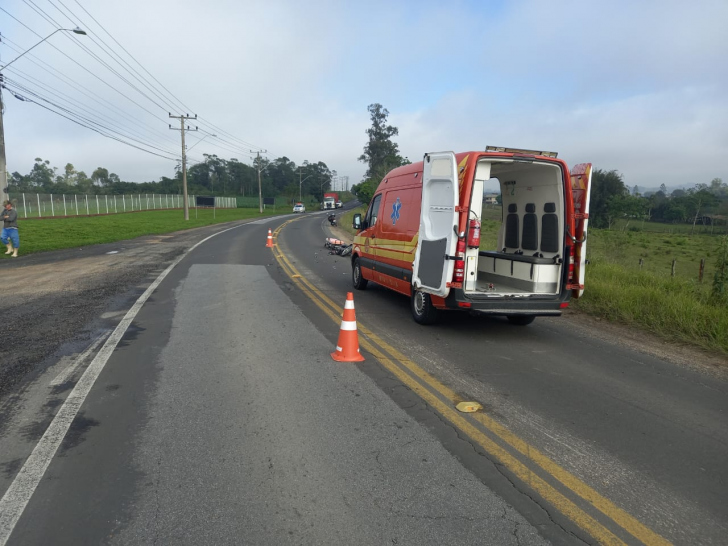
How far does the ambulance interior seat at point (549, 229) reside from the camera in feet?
25.7

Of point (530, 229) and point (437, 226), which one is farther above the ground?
point (437, 226)

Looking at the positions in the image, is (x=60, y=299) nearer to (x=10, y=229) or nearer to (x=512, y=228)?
(x=512, y=228)

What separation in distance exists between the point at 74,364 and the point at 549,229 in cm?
673

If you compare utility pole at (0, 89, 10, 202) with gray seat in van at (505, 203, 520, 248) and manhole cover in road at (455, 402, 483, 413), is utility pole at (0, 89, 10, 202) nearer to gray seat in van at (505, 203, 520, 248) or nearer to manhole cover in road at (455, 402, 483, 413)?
gray seat in van at (505, 203, 520, 248)

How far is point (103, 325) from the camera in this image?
25.1ft

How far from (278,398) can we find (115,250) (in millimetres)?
16912

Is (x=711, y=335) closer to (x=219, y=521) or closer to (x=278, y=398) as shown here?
(x=278, y=398)

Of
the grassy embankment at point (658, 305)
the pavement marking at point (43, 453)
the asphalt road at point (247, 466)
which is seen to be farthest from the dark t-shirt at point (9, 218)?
the grassy embankment at point (658, 305)

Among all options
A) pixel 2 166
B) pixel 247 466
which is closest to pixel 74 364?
pixel 247 466

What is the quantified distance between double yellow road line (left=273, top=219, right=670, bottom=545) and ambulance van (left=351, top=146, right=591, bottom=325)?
70.8 inches

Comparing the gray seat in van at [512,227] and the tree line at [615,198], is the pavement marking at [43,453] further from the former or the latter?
the tree line at [615,198]

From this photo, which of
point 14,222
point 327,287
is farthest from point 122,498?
point 14,222

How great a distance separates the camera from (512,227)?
9.28 m

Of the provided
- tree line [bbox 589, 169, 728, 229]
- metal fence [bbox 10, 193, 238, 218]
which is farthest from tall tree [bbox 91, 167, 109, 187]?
tree line [bbox 589, 169, 728, 229]
